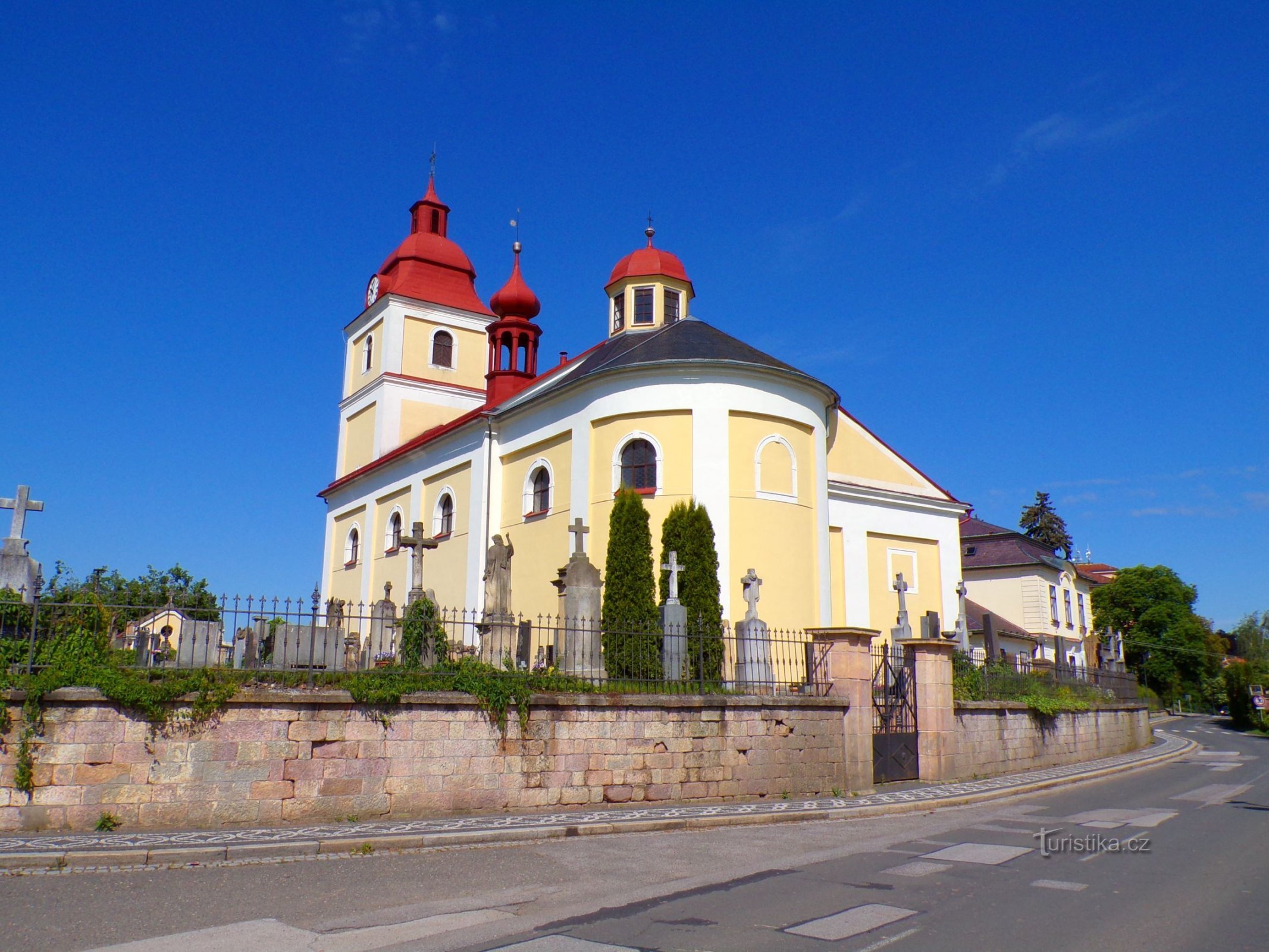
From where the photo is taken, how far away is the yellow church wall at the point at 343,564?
1286 inches

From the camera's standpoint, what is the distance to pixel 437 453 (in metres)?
28.4

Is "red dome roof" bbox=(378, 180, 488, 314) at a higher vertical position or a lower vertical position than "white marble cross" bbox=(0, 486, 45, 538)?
higher

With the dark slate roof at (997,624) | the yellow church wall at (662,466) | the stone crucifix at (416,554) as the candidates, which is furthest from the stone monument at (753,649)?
the dark slate roof at (997,624)

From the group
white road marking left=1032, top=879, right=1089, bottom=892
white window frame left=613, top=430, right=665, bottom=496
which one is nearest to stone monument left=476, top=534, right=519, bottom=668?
white window frame left=613, top=430, right=665, bottom=496

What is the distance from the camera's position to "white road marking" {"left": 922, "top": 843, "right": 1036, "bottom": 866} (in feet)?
28.2

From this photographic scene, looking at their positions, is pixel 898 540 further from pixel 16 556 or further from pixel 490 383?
pixel 16 556

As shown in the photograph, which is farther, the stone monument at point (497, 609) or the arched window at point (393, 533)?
the arched window at point (393, 533)

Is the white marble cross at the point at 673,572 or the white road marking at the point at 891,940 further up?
the white marble cross at the point at 673,572

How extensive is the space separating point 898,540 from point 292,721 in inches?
815

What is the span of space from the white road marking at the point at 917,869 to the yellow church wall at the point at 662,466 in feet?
38.8

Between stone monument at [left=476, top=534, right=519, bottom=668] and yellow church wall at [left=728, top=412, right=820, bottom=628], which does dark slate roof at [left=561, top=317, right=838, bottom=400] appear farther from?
stone monument at [left=476, top=534, right=519, bottom=668]

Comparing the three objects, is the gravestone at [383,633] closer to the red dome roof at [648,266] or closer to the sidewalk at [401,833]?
the sidewalk at [401,833]

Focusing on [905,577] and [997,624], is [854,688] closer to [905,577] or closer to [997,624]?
[905,577]

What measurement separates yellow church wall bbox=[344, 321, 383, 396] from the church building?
0.36 ft
